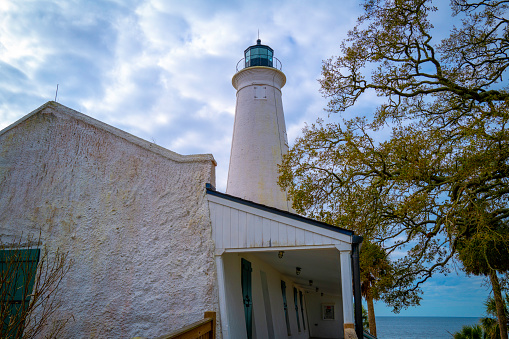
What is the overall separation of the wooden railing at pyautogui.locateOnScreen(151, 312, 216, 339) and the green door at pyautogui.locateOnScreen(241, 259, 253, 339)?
8.86 feet

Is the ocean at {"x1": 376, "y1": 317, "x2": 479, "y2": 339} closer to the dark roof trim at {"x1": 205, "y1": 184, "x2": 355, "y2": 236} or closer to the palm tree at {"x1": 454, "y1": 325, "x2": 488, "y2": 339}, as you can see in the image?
the palm tree at {"x1": 454, "y1": 325, "x2": 488, "y2": 339}

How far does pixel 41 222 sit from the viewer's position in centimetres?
751

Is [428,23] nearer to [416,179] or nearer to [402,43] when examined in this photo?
[402,43]

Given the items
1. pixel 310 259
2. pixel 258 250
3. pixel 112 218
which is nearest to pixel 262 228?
pixel 258 250

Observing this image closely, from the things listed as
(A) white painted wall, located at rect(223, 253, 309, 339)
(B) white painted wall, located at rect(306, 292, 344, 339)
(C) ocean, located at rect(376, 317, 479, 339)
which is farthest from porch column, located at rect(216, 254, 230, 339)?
(C) ocean, located at rect(376, 317, 479, 339)

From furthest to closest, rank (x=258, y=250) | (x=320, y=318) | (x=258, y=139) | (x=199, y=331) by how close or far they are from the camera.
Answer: (x=320, y=318), (x=258, y=139), (x=258, y=250), (x=199, y=331)

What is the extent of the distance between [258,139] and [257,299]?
9771 millimetres

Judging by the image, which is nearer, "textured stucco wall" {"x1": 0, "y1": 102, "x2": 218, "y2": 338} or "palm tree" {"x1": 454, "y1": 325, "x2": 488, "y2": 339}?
"textured stucco wall" {"x1": 0, "y1": 102, "x2": 218, "y2": 338}

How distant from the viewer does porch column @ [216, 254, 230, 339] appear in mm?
6605

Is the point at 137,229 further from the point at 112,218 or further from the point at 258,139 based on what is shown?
the point at 258,139

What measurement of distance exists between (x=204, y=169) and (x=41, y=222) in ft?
10.7

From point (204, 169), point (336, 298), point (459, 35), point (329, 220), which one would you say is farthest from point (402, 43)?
point (336, 298)

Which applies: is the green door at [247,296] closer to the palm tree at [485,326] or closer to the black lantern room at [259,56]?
the palm tree at [485,326]

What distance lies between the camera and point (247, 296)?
8.55 metres
